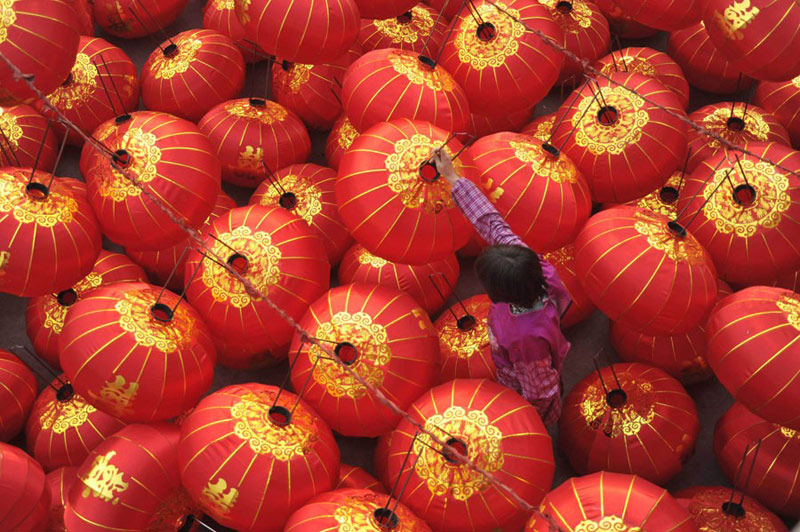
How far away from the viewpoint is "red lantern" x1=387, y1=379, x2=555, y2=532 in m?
4.63

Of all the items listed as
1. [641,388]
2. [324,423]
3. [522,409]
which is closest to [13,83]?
[324,423]

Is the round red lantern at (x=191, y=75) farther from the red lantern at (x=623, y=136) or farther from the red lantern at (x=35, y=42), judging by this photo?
the red lantern at (x=623, y=136)

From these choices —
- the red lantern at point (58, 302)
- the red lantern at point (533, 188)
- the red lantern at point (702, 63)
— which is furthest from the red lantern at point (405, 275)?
the red lantern at point (702, 63)

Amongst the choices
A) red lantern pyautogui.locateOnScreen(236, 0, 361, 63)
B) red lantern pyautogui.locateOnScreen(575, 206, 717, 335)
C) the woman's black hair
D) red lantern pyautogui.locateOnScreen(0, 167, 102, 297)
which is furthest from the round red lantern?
the woman's black hair

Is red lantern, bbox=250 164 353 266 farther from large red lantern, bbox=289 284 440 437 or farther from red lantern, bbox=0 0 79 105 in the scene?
red lantern, bbox=0 0 79 105

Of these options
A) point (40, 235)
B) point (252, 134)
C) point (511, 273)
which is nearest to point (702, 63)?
point (252, 134)

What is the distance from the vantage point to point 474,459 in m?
4.59

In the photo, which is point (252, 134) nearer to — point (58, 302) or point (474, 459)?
point (58, 302)

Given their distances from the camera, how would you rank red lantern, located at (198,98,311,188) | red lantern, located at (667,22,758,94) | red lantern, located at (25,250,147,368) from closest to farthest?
red lantern, located at (25,250,147,368) < red lantern, located at (198,98,311,188) < red lantern, located at (667,22,758,94)

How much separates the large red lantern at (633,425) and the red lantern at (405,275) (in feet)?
4.21

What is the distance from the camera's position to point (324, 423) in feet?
17.0

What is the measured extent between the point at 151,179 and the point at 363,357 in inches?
71.7

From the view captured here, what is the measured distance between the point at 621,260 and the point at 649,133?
1223 mm

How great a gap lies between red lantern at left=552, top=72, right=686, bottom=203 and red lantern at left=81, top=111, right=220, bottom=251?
8.57 ft
